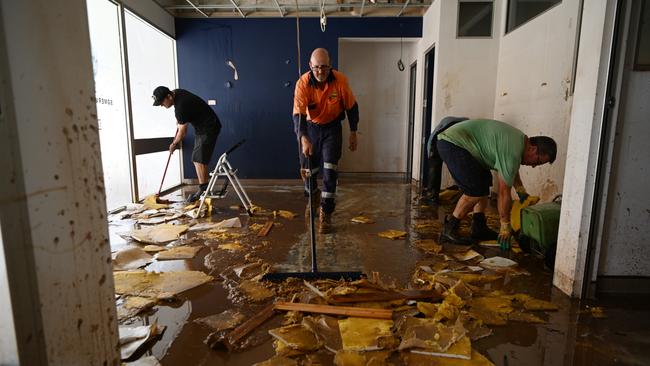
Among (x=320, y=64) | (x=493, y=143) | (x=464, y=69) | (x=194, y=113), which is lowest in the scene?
(x=493, y=143)

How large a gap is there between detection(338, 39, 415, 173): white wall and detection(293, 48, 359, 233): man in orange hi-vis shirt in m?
3.63

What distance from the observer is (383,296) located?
2.17m

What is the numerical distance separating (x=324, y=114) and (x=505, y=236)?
78.1 inches

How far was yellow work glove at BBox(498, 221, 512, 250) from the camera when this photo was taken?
3.06m

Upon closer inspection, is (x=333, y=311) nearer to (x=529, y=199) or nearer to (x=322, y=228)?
(x=322, y=228)

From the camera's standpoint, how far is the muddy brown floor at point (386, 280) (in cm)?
170

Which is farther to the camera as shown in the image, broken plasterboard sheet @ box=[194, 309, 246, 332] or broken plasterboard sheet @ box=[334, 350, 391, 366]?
broken plasterboard sheet @ box=[194, 309, 246, 332]

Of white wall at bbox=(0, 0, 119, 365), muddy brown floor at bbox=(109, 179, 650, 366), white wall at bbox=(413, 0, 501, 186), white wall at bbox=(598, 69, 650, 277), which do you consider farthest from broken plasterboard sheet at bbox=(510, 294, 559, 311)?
white wall at bbox=(413, 0, 501, 186)

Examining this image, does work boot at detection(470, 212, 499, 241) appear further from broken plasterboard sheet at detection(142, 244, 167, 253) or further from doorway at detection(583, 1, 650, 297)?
broken plasterboard sheet at detection(142, 244, 167, 253)

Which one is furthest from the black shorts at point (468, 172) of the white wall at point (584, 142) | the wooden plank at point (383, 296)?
the wooden plank at point (383, 296)

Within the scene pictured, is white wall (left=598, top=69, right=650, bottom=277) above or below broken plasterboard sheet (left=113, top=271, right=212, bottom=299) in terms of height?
above

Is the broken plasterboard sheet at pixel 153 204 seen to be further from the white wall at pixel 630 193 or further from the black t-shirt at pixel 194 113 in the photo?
the white wall at pixel 630 193

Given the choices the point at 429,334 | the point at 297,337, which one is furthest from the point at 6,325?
the point at 429,334

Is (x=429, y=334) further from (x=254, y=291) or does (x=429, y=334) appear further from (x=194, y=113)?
(x=194, y=113)
